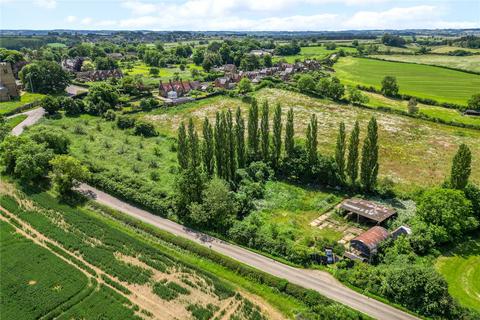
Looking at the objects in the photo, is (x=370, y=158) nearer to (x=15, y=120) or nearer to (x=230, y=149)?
(x=230, y=149)

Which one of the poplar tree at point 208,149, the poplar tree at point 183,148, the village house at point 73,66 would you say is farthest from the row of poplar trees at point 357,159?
the village house at point 73,66

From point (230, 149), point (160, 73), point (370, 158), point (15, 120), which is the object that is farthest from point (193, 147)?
point (160, 73)

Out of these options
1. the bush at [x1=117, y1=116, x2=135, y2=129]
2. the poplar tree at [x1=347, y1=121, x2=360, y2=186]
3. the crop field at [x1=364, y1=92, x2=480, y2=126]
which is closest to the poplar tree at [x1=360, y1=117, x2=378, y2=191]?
the poplar tree at [x1=347, y1=121, x2=360, y2=186]

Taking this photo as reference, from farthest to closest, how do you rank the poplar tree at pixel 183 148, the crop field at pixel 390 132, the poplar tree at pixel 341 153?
the crop field at pixel 390 132 < the poplar tree at pixel 183 148 < the poplar tree at pixel 341 153

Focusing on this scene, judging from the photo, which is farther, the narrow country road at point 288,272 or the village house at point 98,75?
the village house at point 98,75

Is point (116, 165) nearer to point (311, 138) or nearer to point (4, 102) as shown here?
point (311, 138)

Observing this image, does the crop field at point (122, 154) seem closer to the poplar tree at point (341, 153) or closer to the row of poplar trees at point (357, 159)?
the poplar tree at point (341, 153)

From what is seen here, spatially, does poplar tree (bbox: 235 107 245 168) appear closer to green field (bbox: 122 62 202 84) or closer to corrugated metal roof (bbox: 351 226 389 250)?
corrugated metal roof (bbox: 351 226 389 250)
